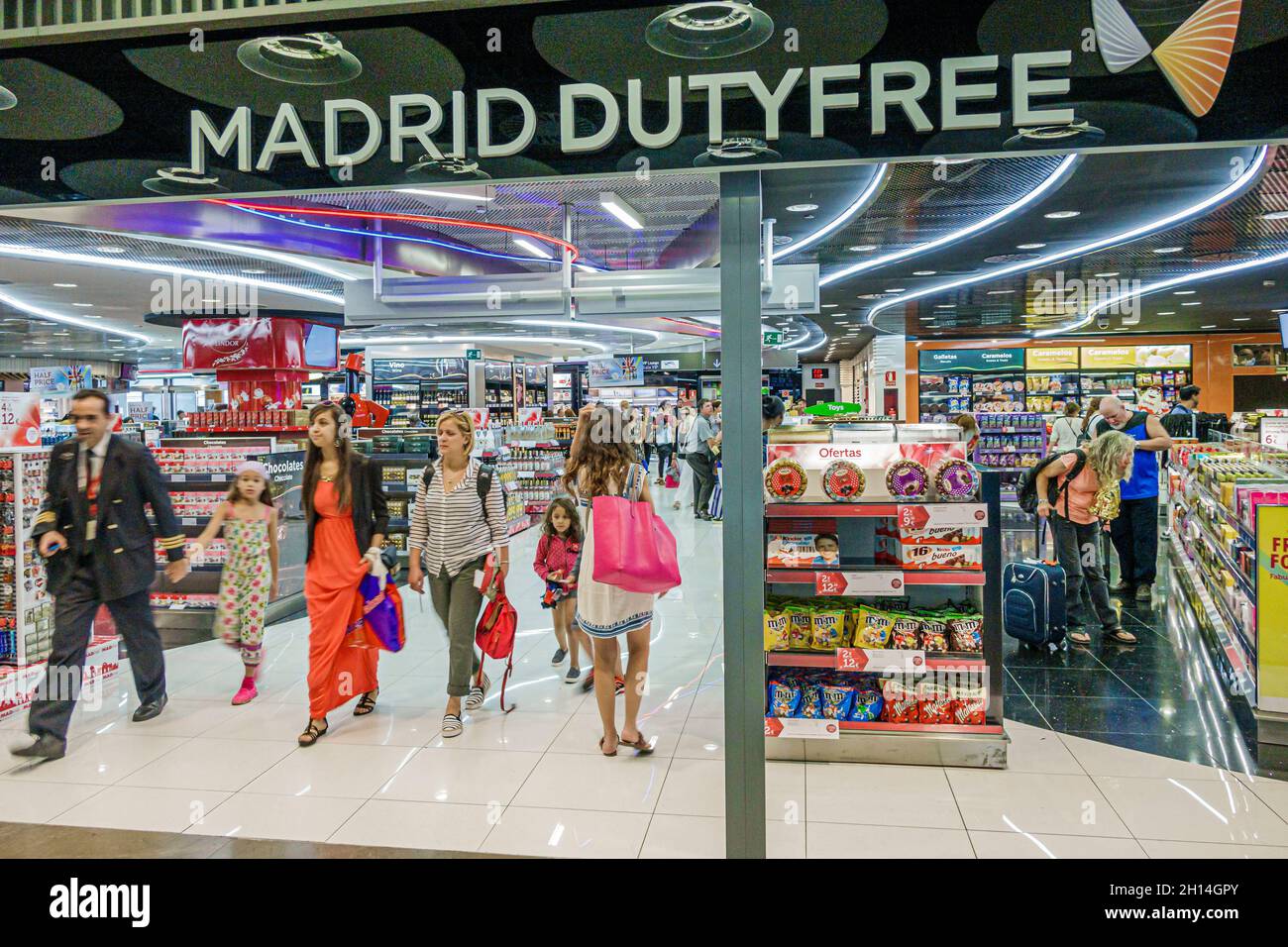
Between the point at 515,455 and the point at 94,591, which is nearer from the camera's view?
the point at 94,591

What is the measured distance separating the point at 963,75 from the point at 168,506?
12.4ft

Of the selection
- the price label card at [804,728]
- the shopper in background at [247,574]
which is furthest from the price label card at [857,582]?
the shopper in background at [247,574]

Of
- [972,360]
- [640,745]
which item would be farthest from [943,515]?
[972,360]

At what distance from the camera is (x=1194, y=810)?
3.03 metres

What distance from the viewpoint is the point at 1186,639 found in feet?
17.9

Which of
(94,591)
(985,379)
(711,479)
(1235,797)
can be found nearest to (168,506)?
(94,591)

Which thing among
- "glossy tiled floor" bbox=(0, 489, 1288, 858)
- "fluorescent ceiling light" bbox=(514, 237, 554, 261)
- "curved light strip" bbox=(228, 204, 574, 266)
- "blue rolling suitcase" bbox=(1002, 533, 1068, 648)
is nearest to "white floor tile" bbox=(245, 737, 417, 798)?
"glossy tiled floor" bbox=(0, 489, 1288, 858)

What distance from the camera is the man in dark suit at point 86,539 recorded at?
12.1 feet

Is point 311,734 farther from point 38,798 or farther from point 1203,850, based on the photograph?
point 1203,850

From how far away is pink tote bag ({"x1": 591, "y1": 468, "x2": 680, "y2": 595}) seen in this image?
3293mm

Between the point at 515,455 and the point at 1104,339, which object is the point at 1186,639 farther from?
the point at 1104,339

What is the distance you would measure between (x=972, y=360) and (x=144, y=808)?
16.4 meters

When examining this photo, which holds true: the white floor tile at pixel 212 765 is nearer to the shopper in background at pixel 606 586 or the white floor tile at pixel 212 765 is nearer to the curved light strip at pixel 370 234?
the shopper in background at pixel 606 586
